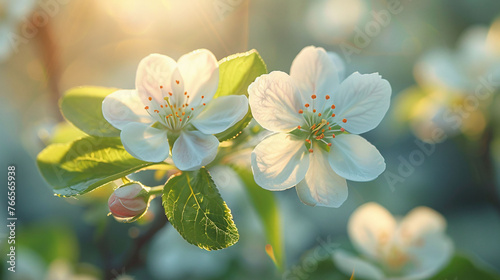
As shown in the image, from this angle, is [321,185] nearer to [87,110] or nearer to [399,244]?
[87,110]

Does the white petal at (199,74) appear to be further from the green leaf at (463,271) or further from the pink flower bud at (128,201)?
the green leaf at (463,271)

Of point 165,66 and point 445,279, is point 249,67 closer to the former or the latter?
point 165,66

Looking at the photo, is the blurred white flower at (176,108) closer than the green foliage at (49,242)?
Yes

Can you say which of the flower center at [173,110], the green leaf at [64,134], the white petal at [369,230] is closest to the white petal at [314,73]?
the flower center at [173,110]

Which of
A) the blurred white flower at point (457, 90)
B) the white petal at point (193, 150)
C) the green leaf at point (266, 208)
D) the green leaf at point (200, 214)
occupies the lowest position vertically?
the blurred white flower at point (457, 90)

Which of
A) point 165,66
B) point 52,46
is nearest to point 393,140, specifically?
point 52,46

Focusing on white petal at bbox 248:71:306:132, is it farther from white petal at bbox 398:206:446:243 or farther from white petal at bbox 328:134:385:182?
white petal at bbox 398:206:446:243
